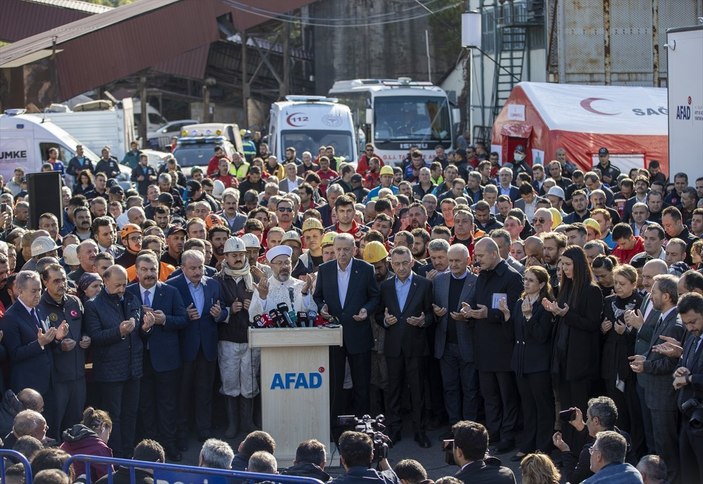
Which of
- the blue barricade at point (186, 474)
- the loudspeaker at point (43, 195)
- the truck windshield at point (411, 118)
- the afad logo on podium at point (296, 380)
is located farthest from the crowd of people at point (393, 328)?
the truck windshield at point (411, 118)

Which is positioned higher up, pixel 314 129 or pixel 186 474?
pixel 314 129

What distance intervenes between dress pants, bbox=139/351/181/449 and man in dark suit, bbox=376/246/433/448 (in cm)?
198

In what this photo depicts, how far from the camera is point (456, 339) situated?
37.2 feet

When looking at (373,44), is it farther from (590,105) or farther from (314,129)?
(590,105)

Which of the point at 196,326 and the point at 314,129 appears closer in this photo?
the point at 196,326

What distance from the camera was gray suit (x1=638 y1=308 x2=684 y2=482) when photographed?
9023 mm

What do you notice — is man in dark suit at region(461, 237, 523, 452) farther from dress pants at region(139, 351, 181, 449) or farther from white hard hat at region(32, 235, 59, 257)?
white hard hat at region(32, 235, 59, 257)

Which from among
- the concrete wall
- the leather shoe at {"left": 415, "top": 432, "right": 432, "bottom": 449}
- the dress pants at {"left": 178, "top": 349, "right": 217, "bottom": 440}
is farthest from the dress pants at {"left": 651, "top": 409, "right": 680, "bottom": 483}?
the concrete wall

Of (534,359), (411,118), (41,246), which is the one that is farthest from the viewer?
(411,118)


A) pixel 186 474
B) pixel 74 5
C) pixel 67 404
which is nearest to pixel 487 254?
pixel 67 404

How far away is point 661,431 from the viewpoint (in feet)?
30.1

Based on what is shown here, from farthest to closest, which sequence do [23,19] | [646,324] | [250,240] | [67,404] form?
[23,19]
[250,240]
[67,404]
[646,324]

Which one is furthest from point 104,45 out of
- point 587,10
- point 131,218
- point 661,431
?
point 661,431

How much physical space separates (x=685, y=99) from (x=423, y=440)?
9515 mm
